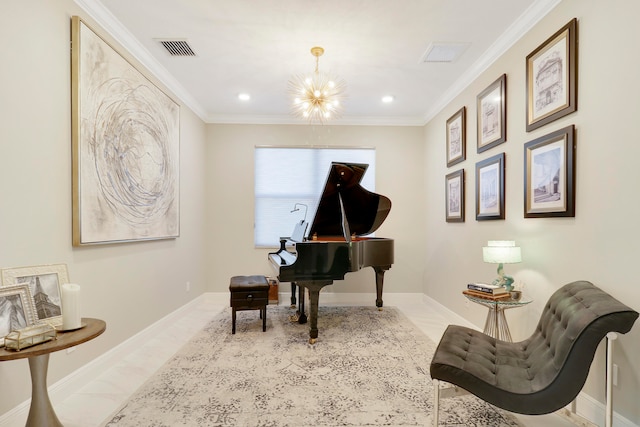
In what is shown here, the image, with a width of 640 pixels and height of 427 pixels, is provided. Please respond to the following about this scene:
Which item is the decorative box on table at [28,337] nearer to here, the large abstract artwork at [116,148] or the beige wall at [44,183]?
the beige wall at [44,183]

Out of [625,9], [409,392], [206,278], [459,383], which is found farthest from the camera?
[206,278]

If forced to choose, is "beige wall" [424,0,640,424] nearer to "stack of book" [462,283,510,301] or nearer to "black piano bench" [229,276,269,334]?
"stack of book" [462,283,510,301]

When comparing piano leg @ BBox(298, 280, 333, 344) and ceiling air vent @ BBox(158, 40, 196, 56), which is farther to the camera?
piano leg @ BBox(298, 280, 333, 344)

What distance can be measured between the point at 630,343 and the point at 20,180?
354 cm

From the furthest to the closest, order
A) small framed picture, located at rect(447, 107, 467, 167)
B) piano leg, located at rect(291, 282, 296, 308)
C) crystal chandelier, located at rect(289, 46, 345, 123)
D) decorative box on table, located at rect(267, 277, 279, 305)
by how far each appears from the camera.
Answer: decorative box on table, located at rect(267, 277, 279, 305) → piano leg, located at rect(291, 282, 296, 308) → small framed picture, located at rect(447, 107, 467, 167) → crystal chandelier, located at rect(289, 46, 345, 123)

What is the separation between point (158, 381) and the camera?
2.63 metres

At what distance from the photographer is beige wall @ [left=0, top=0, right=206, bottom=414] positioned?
6.29 feet

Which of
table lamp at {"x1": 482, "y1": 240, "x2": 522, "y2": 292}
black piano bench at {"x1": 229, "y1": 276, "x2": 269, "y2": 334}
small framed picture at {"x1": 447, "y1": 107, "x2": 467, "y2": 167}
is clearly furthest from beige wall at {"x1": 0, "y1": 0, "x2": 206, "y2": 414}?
small framed picture at {"x1": 447, "y1": 107, "x2": 467, "y2": 167}

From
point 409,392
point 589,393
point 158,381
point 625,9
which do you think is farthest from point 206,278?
point 625,9

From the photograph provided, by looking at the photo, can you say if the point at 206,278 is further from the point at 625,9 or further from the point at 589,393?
the point at 625,9

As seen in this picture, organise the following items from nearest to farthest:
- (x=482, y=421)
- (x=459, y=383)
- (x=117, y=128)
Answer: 1. (x=459, y=383)
2. (x=482, y=421)
3. (x=117, y=128)

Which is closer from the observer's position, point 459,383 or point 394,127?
point 459,383

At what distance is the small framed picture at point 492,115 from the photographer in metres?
3.15

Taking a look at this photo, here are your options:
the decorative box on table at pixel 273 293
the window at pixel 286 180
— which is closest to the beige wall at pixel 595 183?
the window at pixel 286 180
